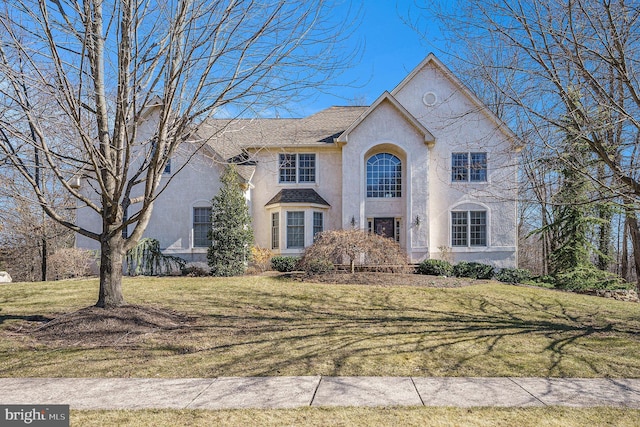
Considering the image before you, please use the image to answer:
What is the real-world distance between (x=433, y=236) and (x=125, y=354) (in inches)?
605

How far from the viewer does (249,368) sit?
6168 millimetres

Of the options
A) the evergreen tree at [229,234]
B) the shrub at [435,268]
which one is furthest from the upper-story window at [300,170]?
the shrub at [435,268]

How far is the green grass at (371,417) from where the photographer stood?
422 cm

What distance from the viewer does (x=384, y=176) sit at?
786 inches

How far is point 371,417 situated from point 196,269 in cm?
1377

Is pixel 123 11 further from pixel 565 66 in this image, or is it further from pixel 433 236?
pixel 433 236

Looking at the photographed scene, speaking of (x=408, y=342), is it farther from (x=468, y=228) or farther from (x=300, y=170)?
(x=300, y=170)

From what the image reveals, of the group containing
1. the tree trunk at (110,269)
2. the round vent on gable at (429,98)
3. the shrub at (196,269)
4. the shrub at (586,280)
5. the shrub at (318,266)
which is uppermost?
the round vent on gable at (429,98)

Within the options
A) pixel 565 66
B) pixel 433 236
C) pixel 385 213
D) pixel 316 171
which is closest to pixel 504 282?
pixel 433 236

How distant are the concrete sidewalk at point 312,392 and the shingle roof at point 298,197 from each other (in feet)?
44.8

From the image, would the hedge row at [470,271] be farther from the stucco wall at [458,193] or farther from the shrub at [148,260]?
the shrub at [148,260]

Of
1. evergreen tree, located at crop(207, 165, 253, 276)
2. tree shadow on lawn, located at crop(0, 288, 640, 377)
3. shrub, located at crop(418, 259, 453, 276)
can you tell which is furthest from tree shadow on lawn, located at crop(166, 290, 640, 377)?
shrub, located at crop(418, 259, 453, 276)

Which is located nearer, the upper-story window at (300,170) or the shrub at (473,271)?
the shrub at (473,271)

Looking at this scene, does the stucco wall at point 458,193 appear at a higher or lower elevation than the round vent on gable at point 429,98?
lower
